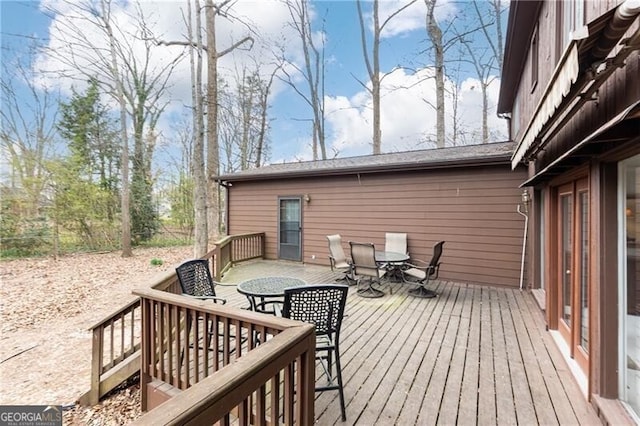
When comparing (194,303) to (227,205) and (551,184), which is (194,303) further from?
(227,205)

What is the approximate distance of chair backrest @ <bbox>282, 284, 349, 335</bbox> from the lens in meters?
2.11

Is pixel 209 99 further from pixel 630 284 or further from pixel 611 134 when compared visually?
pixel 630 284

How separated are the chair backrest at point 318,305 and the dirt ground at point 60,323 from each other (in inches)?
85.8

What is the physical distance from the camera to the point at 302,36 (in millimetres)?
13617

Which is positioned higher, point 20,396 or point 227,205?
point 227,205

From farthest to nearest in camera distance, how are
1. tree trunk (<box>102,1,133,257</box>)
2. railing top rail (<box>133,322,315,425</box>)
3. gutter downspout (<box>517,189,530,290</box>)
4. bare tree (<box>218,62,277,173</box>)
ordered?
1. bare tree (<box>218,62,277,173</box>)
2. tree trunk (<box>102,1,133,257</box>)
3. gutter downspout (<box>517,189,530,290</box>)
4. railing top rail (<box>133,322,315,425</box>)

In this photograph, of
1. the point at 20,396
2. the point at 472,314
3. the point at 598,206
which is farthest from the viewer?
the point at 472,314

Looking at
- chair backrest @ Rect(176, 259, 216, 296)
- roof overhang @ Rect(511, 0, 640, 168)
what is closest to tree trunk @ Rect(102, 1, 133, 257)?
chair backrest @ Rect(176, 259, 216, 296)

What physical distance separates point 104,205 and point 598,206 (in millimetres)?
14245

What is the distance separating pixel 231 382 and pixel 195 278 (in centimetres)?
210

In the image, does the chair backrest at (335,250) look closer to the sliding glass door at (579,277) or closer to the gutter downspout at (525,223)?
the gutter downspout at (525,223)

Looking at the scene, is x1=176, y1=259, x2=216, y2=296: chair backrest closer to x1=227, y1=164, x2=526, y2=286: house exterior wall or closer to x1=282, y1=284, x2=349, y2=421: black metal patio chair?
x1=282, y1=284, x2=349, y2=421: black metal patio chair

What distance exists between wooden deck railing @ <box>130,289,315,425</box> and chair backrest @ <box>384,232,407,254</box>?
4.73 metres

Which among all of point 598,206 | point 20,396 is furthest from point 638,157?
point 20,396
